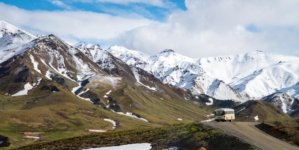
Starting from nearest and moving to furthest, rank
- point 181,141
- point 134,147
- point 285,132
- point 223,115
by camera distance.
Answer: point 285,132, point 181,141, point 134,147, point 223,115

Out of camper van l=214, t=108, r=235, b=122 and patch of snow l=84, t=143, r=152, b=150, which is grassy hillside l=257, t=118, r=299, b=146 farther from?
patch of snow l=84, t=143, r=152, b=150

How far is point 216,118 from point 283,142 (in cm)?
2749

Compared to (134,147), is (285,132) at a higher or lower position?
higher

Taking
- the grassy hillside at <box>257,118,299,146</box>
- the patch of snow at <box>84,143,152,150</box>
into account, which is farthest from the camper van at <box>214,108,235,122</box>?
the patch of snow at <box>84,143,152,150</box>

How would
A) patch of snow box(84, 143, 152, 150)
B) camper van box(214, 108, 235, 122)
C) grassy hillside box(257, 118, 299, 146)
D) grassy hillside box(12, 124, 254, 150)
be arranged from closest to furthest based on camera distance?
1. grassy hillside box(12, 124, 254, 150)
2. grassy hillside box(257, 118, 299, 146)
3. patch of snow box(84, 143, 152, 150)
4. camper van box(214, 108, 235, 122)

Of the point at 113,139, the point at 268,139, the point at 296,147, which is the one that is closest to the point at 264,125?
the point at 268,139

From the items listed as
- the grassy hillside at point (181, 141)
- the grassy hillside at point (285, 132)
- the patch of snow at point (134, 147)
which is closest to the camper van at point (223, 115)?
the grassy hillside at point (285, 132)

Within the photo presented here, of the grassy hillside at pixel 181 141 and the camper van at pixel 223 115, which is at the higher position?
the camper van at pixel 223 115

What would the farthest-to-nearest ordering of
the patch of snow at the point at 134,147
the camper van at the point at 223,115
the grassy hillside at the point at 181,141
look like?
the camper van at the point at 223,115 < the patch of snow at the point at 134,147 < the grassy hillside at the point at 181,141

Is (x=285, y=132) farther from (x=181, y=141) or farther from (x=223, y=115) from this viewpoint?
(x=223, y=115)

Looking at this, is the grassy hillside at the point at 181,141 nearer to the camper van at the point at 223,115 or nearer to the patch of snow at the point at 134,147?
the patch of snow at the point at 134,147

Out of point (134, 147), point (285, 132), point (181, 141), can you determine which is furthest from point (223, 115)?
point (134, 147)

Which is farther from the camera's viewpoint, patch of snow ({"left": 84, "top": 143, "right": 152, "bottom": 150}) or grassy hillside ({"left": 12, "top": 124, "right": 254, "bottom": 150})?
patch of snow ({"left": 84, "top": 143, "right": 152, "bottom": 150})

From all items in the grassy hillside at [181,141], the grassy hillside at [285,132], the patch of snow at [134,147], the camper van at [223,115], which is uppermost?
the camper van at [223,115]
